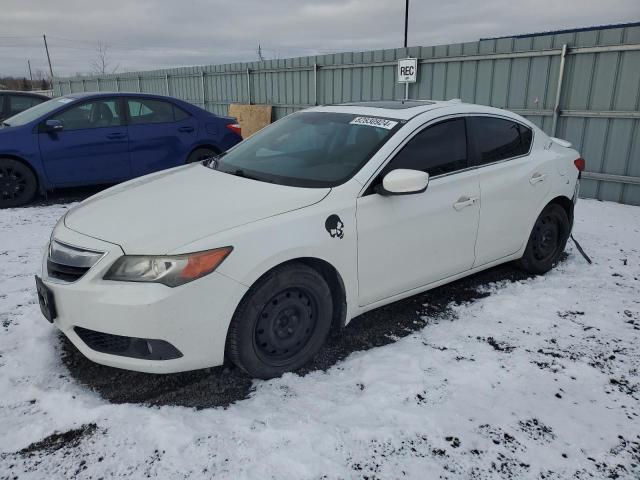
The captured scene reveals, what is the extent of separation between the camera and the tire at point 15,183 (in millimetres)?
6676

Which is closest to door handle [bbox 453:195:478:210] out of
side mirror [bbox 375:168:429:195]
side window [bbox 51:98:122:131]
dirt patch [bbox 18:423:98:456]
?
side mirror [bbox 375:168:429:195]

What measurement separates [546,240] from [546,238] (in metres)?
0.02

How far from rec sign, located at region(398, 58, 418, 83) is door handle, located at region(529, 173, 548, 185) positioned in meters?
5.98

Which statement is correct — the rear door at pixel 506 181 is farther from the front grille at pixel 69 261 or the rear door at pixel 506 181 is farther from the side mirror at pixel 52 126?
the side mirror at pixel 52 126

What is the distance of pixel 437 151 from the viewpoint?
3.58 m

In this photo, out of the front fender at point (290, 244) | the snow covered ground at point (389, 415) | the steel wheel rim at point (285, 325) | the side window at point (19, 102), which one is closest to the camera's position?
the snow covered ground at point (389, 415)

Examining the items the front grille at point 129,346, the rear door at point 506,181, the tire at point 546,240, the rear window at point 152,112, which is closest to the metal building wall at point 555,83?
the tire at point 546,240

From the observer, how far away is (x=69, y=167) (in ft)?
22.7

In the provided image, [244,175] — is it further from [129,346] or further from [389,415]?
[389,415]

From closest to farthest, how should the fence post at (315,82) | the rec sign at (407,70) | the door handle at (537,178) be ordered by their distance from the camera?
the door handle at (537,178) < the rec sign at (407,70) < the fence post at (315,82)

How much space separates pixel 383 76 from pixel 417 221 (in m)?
7.93

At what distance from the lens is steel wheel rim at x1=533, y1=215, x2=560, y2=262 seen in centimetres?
450

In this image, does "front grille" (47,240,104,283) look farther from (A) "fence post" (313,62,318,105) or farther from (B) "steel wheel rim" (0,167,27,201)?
(A) "fence post" (313,62,318,105)

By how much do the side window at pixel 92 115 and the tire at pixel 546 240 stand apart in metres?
5.80
